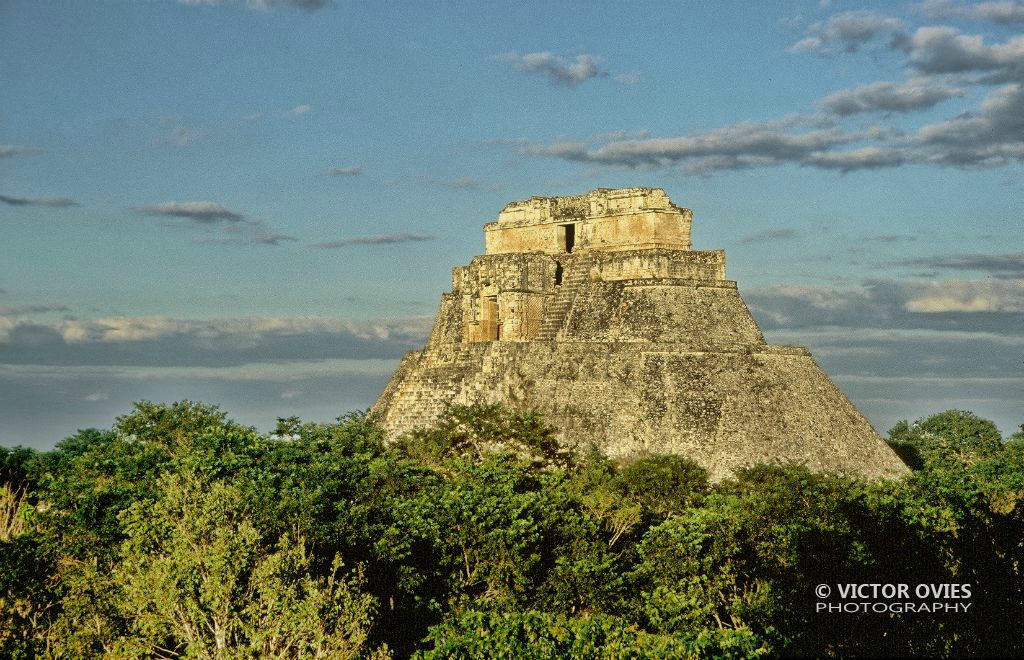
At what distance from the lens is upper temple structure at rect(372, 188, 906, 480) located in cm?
3084

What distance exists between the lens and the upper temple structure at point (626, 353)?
3084cm

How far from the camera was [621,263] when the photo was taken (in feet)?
113

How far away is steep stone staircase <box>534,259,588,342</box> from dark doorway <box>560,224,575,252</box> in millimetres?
1409

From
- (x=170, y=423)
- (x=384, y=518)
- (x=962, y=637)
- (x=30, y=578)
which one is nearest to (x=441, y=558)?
(x=384, y=518)

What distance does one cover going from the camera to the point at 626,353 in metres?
32.4

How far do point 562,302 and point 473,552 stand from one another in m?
11.2

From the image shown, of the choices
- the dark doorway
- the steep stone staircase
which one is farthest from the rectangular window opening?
the steep stone staircase

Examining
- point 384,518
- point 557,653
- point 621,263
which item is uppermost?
point 621,263

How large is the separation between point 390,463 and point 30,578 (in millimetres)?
7381

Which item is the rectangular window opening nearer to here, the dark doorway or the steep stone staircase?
the dark doorway

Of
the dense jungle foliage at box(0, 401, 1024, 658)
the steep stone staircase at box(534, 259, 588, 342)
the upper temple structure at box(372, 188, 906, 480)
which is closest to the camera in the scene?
the dense jungle foliage at box(0, 401, 1024, 658)

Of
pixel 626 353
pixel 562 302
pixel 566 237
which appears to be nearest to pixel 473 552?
pixel 626 353

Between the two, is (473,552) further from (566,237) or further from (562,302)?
(566,237)

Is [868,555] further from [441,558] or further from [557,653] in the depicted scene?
[441,558]
